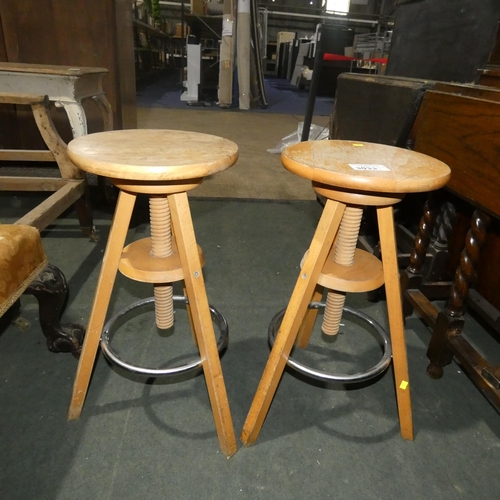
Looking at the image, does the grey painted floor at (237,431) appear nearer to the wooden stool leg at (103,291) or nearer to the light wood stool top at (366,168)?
the wooden stool leg at (103,291)

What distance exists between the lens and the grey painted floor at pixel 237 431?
0.89 m

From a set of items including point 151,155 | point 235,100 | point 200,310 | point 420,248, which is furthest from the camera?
point 235,100

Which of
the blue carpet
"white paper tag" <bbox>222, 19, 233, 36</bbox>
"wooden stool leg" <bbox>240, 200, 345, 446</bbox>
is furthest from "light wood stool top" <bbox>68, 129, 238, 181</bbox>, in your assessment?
the blue carpet

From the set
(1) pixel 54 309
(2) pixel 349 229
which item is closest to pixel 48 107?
(1) pixel 54 309

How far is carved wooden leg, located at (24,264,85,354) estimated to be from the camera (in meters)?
1.04

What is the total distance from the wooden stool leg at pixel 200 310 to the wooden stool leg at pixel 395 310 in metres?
0.39

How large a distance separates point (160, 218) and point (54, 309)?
452mm

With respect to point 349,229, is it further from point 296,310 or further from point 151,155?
point 151,155

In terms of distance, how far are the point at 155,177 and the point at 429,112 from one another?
96 cm

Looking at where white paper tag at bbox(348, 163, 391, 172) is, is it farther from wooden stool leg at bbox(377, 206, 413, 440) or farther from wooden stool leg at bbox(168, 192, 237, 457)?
wooden stool leg at bbox(168, 192, 237, 457)

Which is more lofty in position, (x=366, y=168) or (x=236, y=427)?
(x=366, y=168)

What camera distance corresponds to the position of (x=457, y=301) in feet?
3.79

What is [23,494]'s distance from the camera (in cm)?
84

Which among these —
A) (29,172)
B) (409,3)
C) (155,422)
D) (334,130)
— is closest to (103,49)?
(29,172)
